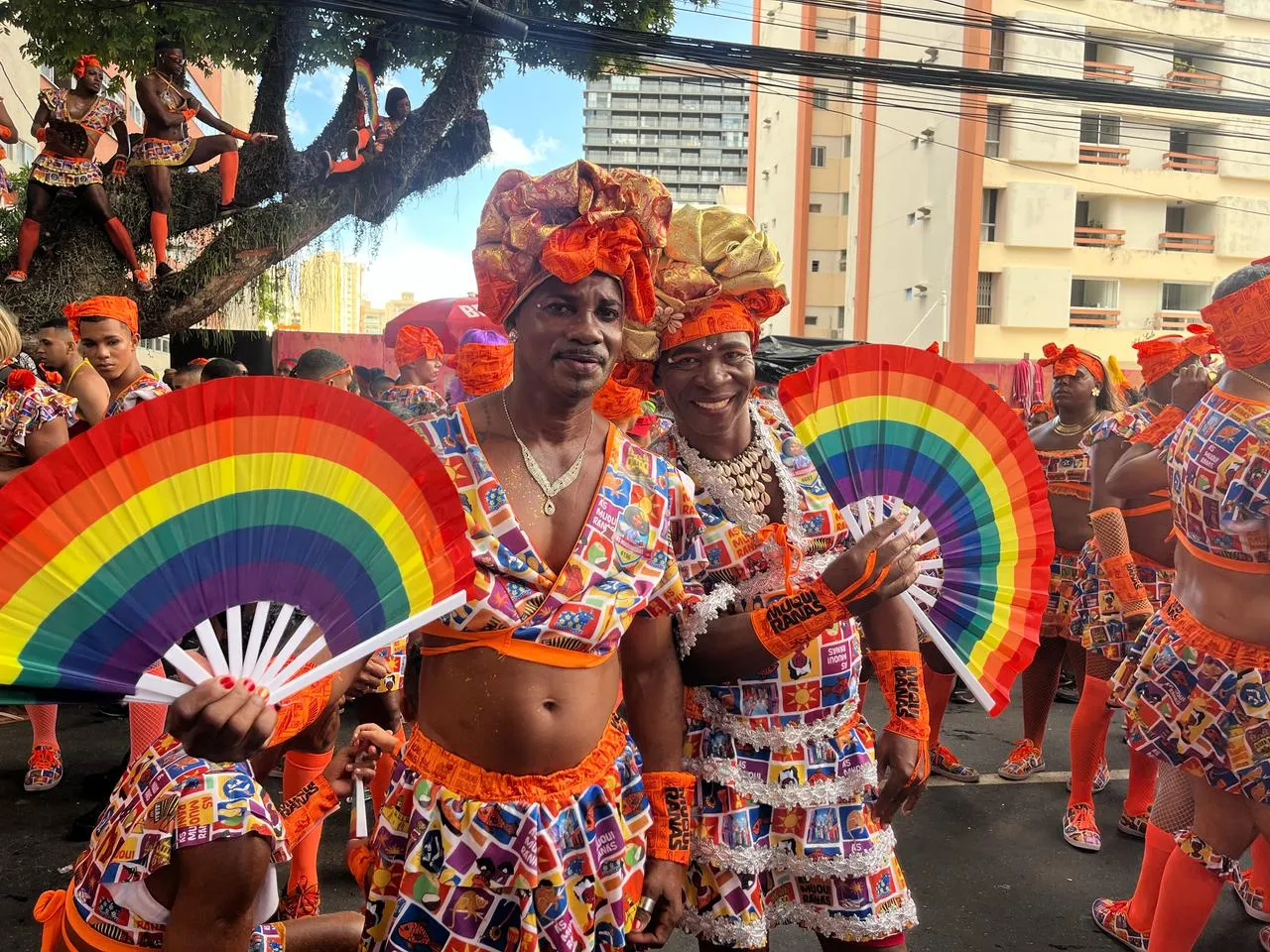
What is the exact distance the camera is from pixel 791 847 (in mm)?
2236

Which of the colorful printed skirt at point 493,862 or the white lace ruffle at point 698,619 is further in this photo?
the white lace ruffle at point 698,619

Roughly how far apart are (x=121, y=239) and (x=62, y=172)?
2.95ft

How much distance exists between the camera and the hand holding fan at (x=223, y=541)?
1.34 metres

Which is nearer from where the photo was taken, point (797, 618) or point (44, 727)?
point (797, 618)

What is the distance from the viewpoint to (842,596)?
6.73 ft

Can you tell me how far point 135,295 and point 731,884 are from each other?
432 inches

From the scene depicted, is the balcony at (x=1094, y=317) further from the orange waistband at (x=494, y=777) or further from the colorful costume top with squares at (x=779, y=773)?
the orange waistband at (x=494, y=777)

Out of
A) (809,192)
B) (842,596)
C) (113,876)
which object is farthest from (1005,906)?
(809,192)

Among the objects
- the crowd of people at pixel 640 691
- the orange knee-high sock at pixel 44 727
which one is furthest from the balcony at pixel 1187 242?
the orange knee-high sock at pixel 44 727

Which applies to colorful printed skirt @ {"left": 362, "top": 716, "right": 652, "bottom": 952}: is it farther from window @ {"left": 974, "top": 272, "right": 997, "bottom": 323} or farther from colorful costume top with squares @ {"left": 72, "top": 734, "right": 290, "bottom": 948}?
window @ {"left": 974, "top": 272, "right": 997, "bottom": 323}

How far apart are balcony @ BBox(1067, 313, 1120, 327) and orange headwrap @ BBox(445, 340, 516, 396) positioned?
22.7 metres

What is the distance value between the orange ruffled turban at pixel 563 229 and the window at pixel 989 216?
25106 mm

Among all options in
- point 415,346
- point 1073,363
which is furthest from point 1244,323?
point 415,346

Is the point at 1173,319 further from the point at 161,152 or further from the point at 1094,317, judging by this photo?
the point at 161,152
